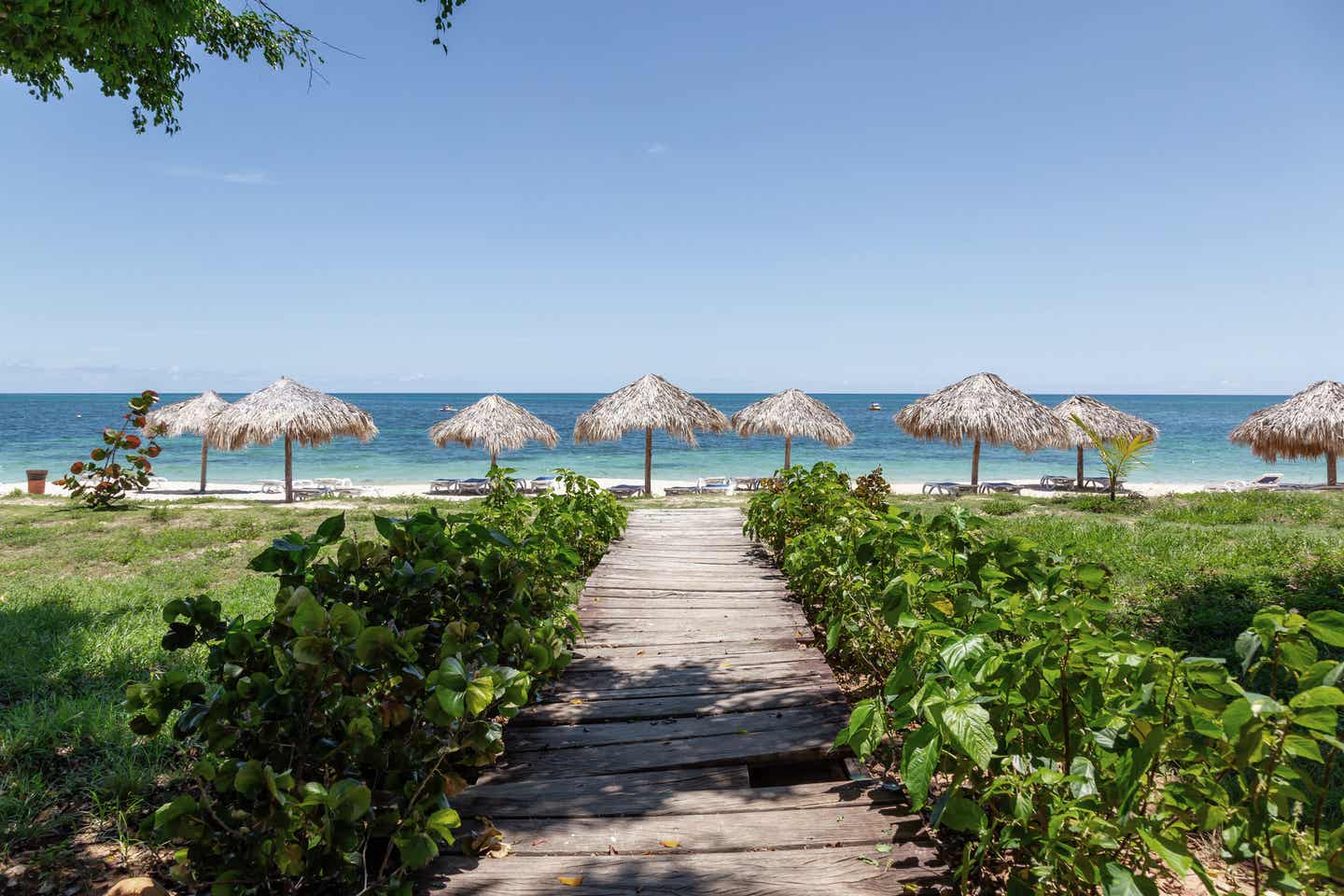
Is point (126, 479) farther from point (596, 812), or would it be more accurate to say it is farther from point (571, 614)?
point (596, 812)

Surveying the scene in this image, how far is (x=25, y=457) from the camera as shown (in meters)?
40.6

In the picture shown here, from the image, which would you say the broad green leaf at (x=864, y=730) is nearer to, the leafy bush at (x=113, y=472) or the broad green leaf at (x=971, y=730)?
the broad green leaf at (x=971, y=730)

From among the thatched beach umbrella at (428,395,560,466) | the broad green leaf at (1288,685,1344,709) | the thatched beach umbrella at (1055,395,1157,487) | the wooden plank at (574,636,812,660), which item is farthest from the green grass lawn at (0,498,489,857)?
the thatched beach umbrella at (1055,395,1157,487)

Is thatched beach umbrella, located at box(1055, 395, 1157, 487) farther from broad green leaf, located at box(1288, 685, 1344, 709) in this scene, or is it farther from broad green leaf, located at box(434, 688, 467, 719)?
broad green leaf, located at box(434, 688, 467, 719)

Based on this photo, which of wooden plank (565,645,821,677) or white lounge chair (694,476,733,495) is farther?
white lounge chair (694,476,733,495)

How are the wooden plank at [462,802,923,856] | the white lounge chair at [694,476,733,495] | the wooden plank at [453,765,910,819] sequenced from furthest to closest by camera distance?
the white lounge chair at [694,476,733,495] → the wooden plank at [453,765,910,819] → the wooden plank at [462,802,923,856]

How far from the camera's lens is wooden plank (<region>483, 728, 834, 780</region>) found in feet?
8.30

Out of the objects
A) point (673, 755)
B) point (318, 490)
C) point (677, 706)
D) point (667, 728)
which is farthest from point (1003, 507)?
point (318, 490)

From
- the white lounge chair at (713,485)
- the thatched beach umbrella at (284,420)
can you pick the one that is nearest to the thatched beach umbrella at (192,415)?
the thatched beach umbrella at (284,420)

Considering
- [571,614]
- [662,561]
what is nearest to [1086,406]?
[662,561]

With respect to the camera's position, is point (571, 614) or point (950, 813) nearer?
point (950, 813)

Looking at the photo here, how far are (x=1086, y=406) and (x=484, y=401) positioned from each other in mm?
19152

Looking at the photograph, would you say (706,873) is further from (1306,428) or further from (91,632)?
(1306,428)

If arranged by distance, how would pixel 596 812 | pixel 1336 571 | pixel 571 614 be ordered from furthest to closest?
pixel 1336 571, pixel 571 614, pixel 596 812
